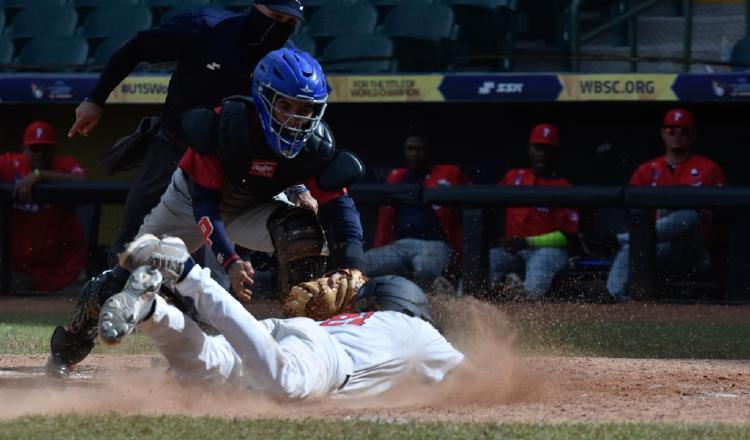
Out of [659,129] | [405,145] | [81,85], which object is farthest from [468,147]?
[81,85]

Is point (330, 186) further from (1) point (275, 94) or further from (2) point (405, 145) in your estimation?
(2) point (405, 145)

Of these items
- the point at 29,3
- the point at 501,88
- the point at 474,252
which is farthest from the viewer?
the point at 29,3

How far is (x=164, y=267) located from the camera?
3.64 metres

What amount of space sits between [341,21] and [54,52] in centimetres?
249

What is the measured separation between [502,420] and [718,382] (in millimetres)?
1555

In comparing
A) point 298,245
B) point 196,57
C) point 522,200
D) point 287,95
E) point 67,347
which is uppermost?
point 196,57

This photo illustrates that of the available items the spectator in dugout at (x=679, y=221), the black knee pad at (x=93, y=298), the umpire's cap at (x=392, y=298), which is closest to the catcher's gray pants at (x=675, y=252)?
the spectator in dugout at (x=679, y=221)

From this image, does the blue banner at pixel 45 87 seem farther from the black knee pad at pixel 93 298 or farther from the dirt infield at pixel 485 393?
the black knee pad at pixel 93 298

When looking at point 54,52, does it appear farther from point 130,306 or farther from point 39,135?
point 130,306

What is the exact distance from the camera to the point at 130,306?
356cm

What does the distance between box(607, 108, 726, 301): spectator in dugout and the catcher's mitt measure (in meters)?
4.31

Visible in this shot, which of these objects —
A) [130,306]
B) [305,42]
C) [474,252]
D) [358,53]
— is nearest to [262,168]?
[130,306]

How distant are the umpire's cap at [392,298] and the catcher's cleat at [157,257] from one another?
102cm

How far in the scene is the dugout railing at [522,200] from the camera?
860 cm
